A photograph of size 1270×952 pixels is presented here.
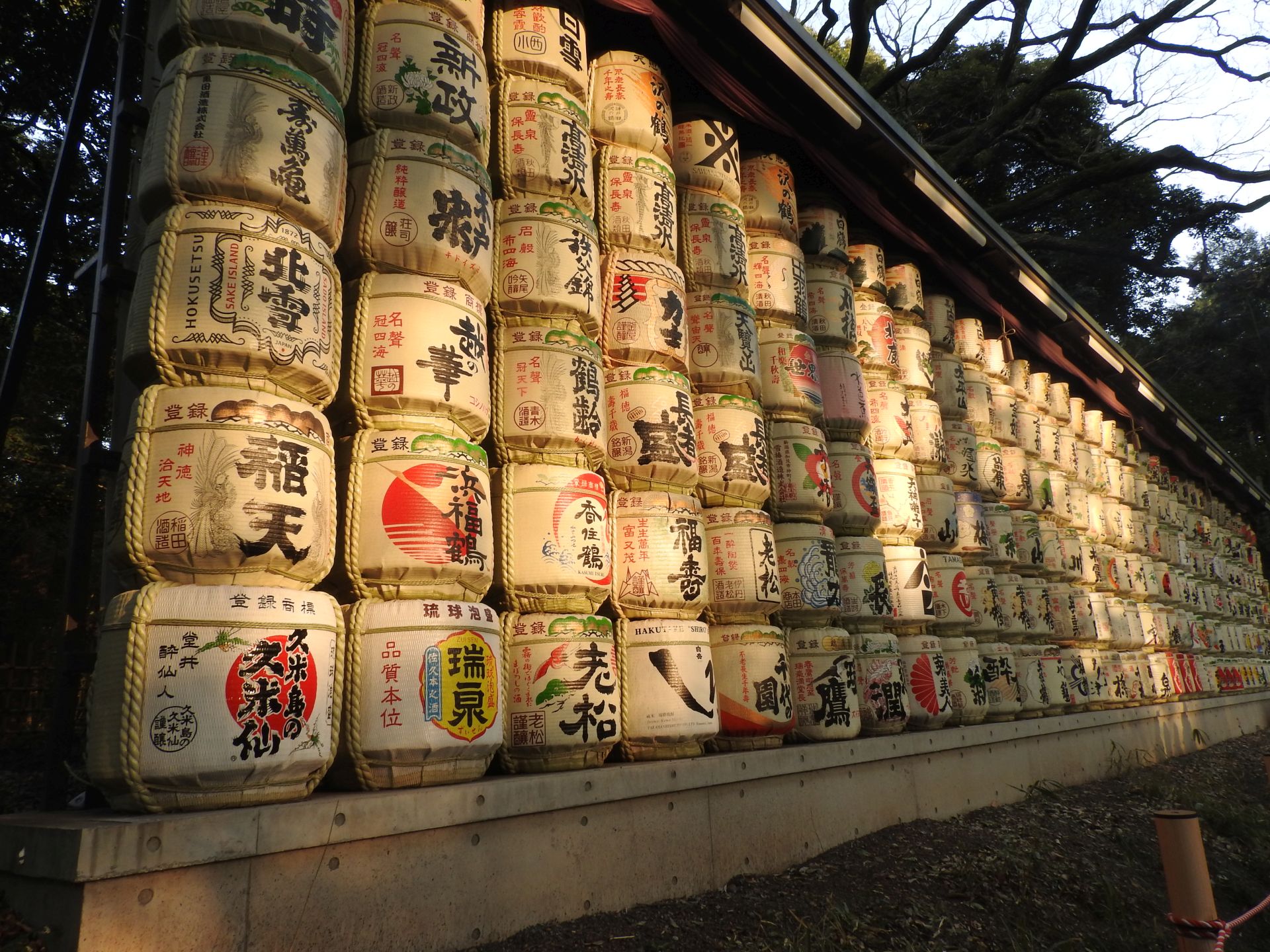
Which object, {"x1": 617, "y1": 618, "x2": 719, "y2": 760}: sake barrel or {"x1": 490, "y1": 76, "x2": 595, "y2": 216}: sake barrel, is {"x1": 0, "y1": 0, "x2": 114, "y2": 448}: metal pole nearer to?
{"x1": 490, "y1": 76, "x2": 595, "y2": 216}: sake barrel

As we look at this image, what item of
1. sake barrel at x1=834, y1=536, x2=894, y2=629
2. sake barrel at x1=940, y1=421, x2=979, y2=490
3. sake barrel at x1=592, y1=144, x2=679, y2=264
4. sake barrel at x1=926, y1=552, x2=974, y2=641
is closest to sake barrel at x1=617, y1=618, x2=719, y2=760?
sake barrel at x1=834, y1=536, x2=894, y2=629

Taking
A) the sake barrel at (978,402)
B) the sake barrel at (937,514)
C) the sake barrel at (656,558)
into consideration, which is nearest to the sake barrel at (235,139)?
the sake barrel at (656,558)

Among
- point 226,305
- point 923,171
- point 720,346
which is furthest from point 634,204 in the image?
point 923,171

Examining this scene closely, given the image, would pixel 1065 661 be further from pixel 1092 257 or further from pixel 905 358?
pixel 1092 257

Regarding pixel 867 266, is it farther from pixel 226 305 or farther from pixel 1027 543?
pixel 226 305

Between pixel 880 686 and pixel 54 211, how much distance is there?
16.5ft

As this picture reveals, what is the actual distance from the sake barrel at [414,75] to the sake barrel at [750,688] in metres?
2.65

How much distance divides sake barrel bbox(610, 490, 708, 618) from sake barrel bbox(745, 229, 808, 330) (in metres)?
1.77

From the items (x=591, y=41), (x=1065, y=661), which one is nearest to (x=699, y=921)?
(x=591, y=41)

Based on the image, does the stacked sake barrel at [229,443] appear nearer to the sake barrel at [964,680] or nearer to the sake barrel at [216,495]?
the sake barrel at [216,495]

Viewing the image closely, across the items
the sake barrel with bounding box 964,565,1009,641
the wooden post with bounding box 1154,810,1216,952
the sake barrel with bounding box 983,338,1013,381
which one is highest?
the sake barrel with bounding box 983,338,1013,381

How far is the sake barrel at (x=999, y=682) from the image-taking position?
22.0ft

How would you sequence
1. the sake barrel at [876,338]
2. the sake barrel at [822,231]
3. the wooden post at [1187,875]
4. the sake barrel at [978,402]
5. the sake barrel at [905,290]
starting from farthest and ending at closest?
the sake barrel at [978,402]
the sake barrel at [905,290]
the sake barrel at [876,338]
the sake barrel at [822,231]
the wooden post at [1187,875]

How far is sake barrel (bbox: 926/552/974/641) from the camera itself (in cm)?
642
